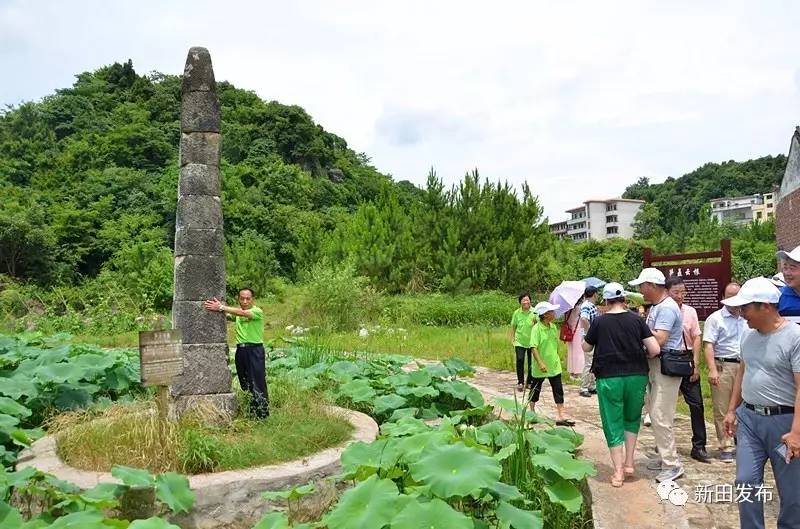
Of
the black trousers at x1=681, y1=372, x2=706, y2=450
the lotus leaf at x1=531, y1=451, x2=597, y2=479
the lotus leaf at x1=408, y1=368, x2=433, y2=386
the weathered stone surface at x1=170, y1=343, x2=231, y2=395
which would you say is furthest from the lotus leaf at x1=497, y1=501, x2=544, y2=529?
the lotus leaf at x1=408, y1=368, x2=433, y2=386

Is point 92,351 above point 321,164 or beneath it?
beneath

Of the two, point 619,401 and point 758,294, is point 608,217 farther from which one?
point 758,294

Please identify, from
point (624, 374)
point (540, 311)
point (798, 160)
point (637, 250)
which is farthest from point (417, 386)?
point (637, 250)

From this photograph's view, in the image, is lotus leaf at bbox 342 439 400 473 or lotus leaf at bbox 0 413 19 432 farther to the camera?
lotus leaf at bbox 0 413 19 432

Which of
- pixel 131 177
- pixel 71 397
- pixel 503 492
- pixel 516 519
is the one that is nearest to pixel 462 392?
pixel 503 492

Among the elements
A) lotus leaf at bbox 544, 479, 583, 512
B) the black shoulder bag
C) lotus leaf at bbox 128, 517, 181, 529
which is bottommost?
lotus leaf at bbox 544, 479, 583, 512

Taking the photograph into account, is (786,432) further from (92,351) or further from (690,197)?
(690,197)

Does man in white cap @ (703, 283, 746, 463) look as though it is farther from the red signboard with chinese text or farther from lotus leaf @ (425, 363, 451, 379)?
the red signboard with chinese text

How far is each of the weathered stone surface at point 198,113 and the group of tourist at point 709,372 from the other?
3754mm

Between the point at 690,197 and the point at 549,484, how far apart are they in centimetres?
6392

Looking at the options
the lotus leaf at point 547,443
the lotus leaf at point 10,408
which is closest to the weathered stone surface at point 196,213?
the lotus leaf at point 10,408

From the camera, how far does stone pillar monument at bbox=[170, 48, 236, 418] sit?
17.5 feet

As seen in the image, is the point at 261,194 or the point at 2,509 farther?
the point at 261,194

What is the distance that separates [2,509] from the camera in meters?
2.93
